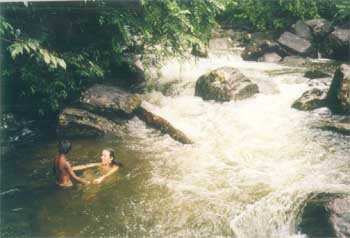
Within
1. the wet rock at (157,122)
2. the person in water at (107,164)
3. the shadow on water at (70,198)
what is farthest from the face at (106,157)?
the wet rock at (157,122)

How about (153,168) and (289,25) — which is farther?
(289,25)

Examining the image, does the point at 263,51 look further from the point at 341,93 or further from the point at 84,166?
the point at 84,166

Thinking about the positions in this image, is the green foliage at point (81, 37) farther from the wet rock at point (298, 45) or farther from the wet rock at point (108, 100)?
the wet rock at point (298, 45)

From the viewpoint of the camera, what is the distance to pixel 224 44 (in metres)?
18.1

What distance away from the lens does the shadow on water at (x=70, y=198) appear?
254 inches

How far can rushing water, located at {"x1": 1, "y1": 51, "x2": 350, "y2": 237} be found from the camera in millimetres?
6473

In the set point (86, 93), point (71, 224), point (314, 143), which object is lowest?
point (71, 224)

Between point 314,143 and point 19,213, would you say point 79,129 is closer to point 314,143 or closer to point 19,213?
point 19,213

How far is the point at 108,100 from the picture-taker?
1064cm

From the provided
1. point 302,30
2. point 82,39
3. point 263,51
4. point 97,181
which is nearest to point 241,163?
point 97,181

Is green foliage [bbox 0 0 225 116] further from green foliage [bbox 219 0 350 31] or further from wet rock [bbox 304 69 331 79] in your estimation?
green foliage [bbox 219 0 350 31]

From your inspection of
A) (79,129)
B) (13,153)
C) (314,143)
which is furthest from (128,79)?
(314,143)

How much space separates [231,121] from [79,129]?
3.69 metres

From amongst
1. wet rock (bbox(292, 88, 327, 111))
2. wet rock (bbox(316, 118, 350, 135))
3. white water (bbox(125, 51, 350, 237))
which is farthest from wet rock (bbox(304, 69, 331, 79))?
wet rock (bbox(316, 118, 350, 135))
